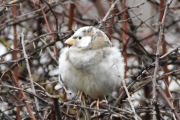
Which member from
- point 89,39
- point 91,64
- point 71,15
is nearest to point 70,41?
point 89,39

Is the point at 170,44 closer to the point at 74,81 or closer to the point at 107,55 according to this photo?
the point at 107,55

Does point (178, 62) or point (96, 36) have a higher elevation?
point (96, 36)

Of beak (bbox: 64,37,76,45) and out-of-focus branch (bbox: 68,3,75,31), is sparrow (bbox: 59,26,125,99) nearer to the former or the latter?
beak (bbox: 64,37,76,45)

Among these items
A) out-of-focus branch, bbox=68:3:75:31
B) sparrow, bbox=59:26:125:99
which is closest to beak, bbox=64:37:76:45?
sparrow, bbox=59:26:125:99

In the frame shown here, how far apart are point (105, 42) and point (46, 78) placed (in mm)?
1000

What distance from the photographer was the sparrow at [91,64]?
2.98 m

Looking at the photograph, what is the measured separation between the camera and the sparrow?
9.79 ft

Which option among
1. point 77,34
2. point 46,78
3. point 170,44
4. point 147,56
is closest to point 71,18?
point 77,34

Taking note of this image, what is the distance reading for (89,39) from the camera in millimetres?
3293

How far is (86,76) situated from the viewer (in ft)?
10.0

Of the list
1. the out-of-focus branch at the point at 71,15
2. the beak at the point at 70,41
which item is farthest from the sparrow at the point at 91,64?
the out-of-focus branch at the point at 71,15

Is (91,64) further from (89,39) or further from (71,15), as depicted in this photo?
(71,15)

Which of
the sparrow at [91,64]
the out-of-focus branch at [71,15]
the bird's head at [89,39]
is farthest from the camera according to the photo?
the out-of-focus branch at [71,15]

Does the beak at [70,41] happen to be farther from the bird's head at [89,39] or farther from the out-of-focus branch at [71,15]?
the out-of-focus branch at [71,15]
